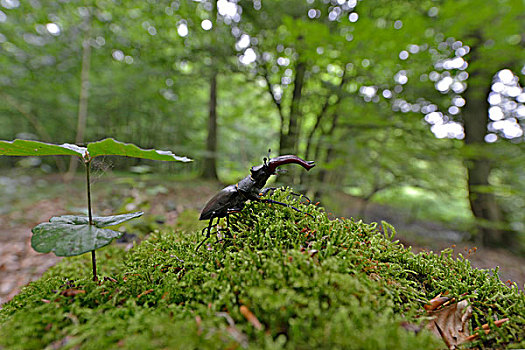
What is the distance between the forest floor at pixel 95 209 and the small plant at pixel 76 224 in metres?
2.08

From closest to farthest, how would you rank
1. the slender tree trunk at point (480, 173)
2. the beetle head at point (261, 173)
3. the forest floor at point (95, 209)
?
the beetle head at point (261, 173), the forest floor at point (95, 209), the slender tree trunk at point (480, 173)

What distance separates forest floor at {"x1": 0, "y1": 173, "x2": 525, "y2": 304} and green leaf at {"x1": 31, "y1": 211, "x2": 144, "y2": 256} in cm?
207

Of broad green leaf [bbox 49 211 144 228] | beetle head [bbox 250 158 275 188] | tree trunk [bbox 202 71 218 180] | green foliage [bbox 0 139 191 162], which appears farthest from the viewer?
tree trunk [bbox 202 71 218 180]

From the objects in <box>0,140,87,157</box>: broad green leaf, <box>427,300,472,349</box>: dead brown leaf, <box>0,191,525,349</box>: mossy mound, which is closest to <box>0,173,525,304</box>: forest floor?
<box>0,191,525,349</box>: mossy mound

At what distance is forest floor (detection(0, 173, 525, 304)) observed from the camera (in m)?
3.18

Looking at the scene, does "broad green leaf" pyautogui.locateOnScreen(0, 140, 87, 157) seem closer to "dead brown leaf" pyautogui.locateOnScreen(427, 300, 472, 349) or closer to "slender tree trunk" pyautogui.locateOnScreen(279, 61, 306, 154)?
"dead brown leaf" pyautogui.locateOnScreen(427, 300, 472, 349)

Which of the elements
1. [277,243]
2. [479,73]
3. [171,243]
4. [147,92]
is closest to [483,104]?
[479,73]

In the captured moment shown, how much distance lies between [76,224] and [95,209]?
415 cm

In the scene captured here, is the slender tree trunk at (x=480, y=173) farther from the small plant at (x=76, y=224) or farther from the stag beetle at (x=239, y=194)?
the small plant at (x=76, y=224)

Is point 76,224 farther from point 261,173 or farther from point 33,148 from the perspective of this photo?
point 261,173

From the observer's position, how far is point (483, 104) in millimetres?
5547

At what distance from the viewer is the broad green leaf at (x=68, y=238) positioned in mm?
1060

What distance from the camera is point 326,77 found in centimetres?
689

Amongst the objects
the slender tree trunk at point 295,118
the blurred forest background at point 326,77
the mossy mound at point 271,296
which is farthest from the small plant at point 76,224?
the slender tree trunk at point 295,118
